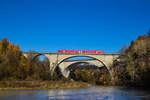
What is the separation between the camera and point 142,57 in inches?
1391

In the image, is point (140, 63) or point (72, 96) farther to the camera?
point (140, 63)

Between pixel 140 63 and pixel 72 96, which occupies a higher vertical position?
pixel 140 63

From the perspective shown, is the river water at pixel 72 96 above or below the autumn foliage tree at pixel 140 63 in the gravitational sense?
below

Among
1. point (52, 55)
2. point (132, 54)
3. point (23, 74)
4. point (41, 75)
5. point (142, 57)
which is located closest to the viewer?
point (142, 57)

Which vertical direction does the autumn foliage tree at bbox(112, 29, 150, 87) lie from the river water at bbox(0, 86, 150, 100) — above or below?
above

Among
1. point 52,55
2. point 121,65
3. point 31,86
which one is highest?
point 52,55

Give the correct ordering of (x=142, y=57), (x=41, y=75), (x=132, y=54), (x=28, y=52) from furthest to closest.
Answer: (x=28, y=52) < (x=41, y=75) < (x=132, y=54) < (x=142, y=57)

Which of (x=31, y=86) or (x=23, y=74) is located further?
(x=23, y=74)

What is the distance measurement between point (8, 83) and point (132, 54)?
25991 millimetres

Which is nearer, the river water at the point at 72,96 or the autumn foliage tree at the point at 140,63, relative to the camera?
the river water at the point at 72,96

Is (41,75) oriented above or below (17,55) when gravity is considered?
below

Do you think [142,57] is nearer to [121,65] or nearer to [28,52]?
[121,65]

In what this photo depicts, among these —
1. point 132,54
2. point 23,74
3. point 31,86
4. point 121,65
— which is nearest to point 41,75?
point 23,74

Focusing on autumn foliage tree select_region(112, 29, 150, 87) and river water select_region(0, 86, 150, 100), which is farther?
autumn foliage tree select_region(112, 29, 150, 87)
